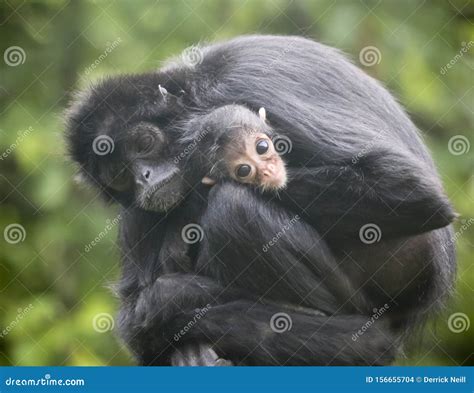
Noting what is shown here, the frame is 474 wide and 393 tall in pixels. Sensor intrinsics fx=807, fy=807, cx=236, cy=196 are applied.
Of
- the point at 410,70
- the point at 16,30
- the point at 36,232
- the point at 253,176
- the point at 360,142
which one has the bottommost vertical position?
the point at 36,232

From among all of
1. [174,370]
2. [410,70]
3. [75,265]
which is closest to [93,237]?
[75,265]

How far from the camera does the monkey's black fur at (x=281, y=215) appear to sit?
102 inches

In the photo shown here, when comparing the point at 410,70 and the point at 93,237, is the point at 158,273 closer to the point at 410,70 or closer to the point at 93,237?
the point at 93,237

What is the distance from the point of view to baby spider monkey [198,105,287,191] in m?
2.59

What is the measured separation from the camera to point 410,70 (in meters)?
3.19

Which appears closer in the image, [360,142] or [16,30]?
[360,142]

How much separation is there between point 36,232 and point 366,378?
1491mm

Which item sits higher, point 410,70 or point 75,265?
point 410,70
